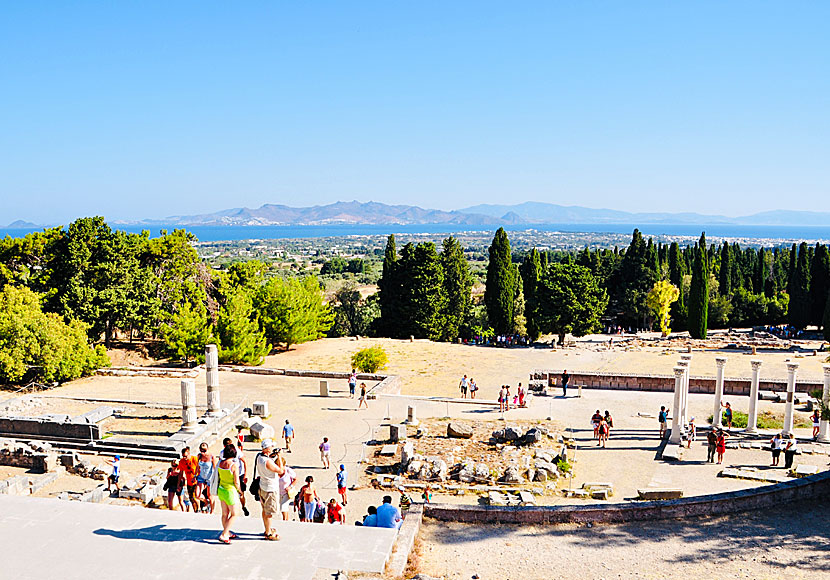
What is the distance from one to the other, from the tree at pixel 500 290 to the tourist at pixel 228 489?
48.4 m

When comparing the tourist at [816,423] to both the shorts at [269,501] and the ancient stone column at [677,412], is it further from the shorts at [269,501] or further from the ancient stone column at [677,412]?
the shorts at [269,501]

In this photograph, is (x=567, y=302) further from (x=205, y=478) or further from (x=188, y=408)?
(x=205, y=478)

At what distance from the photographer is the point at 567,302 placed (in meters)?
52.1

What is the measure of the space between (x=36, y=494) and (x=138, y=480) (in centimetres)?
269

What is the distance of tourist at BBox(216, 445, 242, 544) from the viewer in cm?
997

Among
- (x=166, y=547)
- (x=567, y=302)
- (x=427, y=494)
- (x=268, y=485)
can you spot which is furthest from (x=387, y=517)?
(x=567, y=302)

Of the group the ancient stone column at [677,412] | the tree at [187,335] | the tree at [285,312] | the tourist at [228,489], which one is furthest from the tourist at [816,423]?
the tree at [285,312]

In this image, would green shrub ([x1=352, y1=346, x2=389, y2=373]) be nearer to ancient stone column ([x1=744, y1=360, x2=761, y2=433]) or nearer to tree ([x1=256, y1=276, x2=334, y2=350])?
tree ([x1=256, y1=276, x2=334, y2=350])

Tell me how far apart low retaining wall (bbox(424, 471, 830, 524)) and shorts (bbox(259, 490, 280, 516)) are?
12.8 ft

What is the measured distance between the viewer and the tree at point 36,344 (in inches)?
1147

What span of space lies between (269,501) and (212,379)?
47.7 ft

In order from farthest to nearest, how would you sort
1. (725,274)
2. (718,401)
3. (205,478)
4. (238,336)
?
(725,274) < (238,336) < (718,401) < (205,478)

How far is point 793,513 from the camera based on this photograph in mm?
14312

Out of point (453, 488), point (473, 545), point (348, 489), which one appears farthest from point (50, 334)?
point (473, 545)
